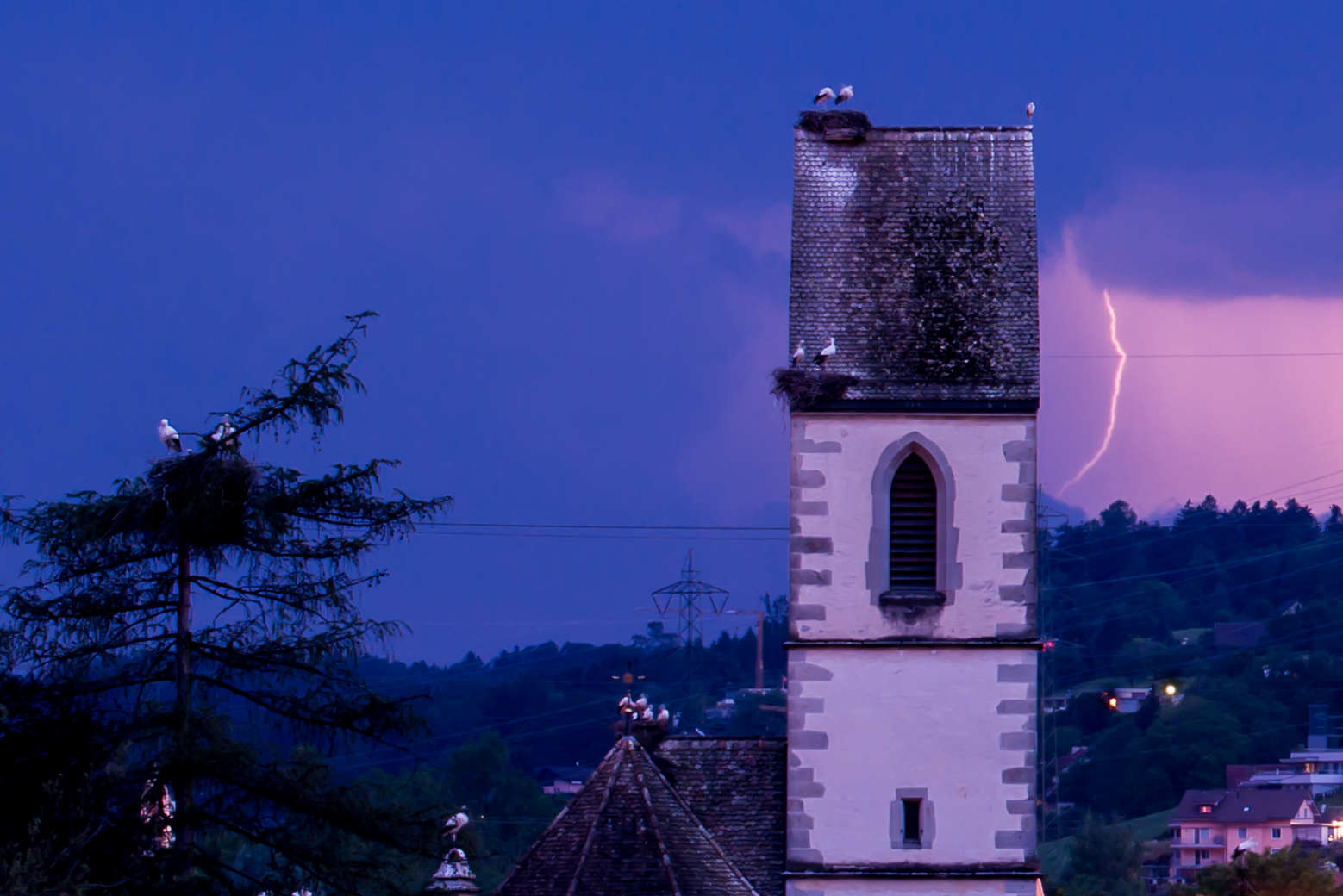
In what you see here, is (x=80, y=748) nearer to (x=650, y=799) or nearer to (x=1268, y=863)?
(x=650, y=799)

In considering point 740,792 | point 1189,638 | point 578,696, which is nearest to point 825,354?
point 740,792

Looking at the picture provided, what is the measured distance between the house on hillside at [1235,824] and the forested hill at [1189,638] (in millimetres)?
8563

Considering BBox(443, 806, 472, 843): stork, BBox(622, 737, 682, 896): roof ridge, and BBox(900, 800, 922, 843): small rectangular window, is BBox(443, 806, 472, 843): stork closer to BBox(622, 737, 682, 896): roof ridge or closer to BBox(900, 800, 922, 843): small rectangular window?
BBox(622, 737, 682, 896): roof ridge

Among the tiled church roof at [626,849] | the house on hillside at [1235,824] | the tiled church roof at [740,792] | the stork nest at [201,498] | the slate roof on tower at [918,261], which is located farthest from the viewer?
the house on hillside at [1235,824]

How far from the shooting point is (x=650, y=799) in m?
23.8

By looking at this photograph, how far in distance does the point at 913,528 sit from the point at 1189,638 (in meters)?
131

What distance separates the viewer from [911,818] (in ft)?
75.0

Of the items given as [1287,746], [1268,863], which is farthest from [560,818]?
[1287,746]

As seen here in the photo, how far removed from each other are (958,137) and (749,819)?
7979mm

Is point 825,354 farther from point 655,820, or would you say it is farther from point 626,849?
point 626,849

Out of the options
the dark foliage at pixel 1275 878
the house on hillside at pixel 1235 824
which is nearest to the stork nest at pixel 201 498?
the dark foliage at pixel 1275 878

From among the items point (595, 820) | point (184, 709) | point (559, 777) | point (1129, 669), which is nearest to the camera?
point (184, 709)

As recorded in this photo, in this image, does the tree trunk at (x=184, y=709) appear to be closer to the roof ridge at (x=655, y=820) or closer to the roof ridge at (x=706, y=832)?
the roof ridge at (x=655, y=820)

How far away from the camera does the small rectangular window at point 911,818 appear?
22828 millimetres
